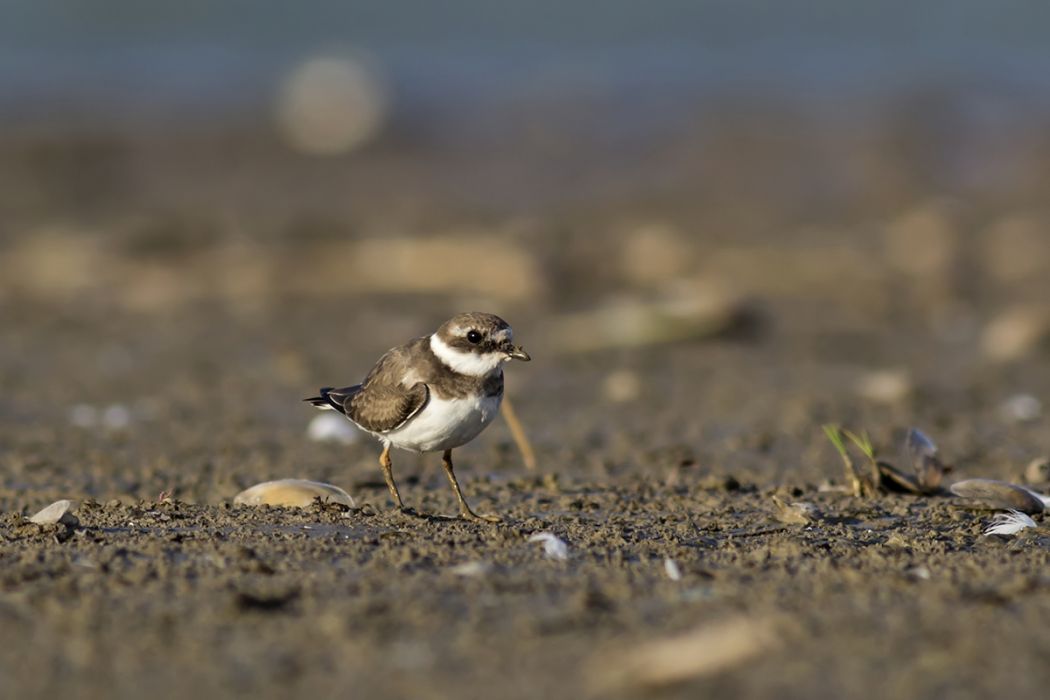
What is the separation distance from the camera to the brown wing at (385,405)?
543cm

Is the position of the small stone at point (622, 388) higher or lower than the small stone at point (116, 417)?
lower

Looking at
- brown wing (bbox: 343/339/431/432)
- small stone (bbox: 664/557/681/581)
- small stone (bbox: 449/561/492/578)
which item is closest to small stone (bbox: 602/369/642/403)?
brown wing (bbox: 343/339/431/432)

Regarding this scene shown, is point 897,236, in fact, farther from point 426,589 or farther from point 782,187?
point 426,589

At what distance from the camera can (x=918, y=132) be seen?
1948cm

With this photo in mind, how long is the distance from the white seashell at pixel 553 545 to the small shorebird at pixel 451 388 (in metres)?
0.52

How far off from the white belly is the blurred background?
133cm

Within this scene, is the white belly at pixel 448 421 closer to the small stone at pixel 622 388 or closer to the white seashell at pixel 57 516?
the white seashell at pixel 57 516

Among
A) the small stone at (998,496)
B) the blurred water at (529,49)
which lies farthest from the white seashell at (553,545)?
the blurred water at (529,49)

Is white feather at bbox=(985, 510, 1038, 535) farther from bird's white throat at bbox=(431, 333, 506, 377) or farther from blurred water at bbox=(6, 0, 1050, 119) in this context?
blurred water at bbox=(6, 0, 1050, 119)

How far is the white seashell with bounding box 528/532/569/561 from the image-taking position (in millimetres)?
4523

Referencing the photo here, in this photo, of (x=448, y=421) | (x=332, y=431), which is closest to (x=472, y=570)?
(x=448, y=421)

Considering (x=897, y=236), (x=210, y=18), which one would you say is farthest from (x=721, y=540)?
(x=210, y=18)

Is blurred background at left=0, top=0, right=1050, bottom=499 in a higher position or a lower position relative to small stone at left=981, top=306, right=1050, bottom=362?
lower

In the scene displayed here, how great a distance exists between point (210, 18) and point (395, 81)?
8.00m
